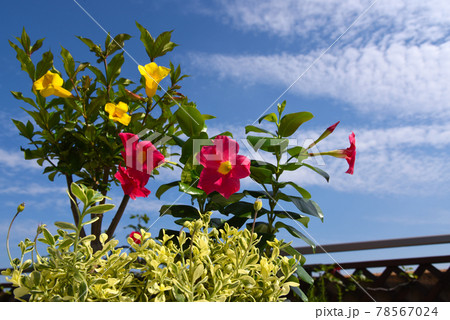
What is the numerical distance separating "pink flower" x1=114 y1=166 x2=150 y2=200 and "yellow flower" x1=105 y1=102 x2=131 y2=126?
11.1 inches

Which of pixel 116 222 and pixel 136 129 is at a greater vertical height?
pixel 136 129

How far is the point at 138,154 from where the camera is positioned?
1222 mm

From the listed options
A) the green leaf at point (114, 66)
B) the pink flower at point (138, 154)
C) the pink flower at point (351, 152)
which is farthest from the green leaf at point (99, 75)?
the pink flower at point (351, 152)

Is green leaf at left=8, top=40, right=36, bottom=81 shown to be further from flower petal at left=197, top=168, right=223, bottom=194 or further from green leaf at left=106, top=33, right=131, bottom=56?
flower petal at left=197, top=168, right=223, bottom=194

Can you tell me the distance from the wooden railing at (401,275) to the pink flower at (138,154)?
1.40 meters

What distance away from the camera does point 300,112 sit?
53.2 inches

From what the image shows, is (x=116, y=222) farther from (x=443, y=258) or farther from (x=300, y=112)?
(x=443, y=258)

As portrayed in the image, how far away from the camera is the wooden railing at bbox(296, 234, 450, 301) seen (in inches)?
88.7

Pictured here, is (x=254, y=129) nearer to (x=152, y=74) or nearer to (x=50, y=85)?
(x=152, y=74)

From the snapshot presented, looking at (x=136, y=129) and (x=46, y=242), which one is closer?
(x=46, y=242)

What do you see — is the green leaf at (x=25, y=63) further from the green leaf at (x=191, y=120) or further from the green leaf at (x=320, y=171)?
the green leaf at (x=320, y=171)
